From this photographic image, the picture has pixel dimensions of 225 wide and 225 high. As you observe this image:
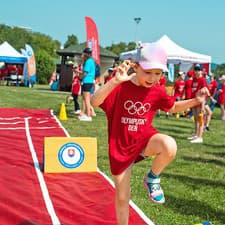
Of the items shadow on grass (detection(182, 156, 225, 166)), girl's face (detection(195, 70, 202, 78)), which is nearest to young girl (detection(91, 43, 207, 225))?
shadow on grass (detection(182, 156, 225, 166))

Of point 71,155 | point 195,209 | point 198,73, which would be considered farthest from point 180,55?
point 195,209

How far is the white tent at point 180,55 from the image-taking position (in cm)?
2753

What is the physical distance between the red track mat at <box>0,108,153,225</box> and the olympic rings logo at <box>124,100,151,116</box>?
1.45 metres

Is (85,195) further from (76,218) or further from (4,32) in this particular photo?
(4,32)

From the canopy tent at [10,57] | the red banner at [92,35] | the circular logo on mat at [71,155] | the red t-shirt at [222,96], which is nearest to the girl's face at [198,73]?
the circular logo on mat at [71,155]

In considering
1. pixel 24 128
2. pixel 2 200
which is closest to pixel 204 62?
pixel 24 128

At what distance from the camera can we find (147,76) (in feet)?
13.4

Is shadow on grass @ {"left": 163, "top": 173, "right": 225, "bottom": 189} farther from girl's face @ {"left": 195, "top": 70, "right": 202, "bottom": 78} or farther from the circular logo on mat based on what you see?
girl's face @ {"left": 195, "top": 70, "right": 202, "bottom": 78}

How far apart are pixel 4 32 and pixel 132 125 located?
3912 inches

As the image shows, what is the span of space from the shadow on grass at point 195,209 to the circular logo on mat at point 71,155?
1.67m

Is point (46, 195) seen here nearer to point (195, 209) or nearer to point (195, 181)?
point (195, 209)

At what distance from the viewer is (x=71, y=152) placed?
7152mm

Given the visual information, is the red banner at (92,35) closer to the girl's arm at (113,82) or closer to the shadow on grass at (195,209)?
the shadow on grass at (195,209)

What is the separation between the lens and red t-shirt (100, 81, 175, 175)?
4.12 m
